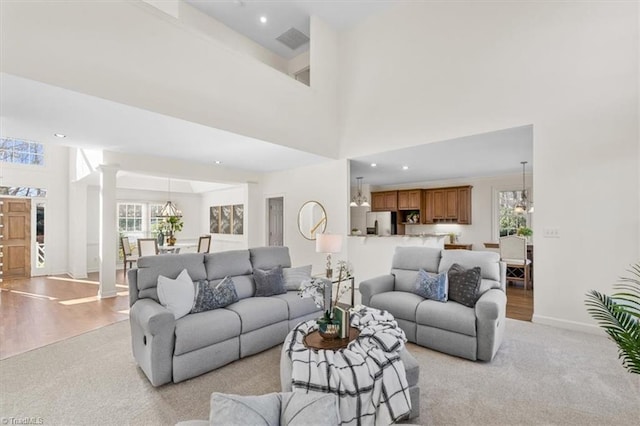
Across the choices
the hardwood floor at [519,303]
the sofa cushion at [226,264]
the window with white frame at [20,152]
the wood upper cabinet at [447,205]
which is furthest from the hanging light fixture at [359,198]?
the window with white frame at [20,152]

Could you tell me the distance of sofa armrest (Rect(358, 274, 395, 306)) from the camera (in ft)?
11.9

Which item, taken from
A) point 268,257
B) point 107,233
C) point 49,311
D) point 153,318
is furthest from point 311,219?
point 49,311

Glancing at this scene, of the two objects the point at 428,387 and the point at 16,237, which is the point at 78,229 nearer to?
the point at 16,237

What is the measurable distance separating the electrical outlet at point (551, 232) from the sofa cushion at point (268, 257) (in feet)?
11.0

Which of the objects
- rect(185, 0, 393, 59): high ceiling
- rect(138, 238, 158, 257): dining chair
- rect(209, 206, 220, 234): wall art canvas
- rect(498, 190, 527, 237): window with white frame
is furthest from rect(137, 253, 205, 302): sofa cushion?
rect(498, 190, 527, 237): window with white frame

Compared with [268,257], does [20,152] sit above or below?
above

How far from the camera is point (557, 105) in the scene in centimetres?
375

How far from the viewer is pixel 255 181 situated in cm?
759

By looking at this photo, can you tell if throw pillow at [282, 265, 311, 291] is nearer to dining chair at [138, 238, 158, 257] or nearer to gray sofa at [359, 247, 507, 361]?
gray sofa at [359, 247, 507, 361]

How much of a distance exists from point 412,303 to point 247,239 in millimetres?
4915

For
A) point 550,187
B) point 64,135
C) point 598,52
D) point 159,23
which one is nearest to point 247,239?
point 64,135

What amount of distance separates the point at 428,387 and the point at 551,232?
9.04 feet

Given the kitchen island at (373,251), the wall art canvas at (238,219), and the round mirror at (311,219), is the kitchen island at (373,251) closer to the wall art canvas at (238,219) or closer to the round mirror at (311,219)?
the round mirror at (311,219)

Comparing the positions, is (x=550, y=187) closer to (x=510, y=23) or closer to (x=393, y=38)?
(x=510, y=23)
